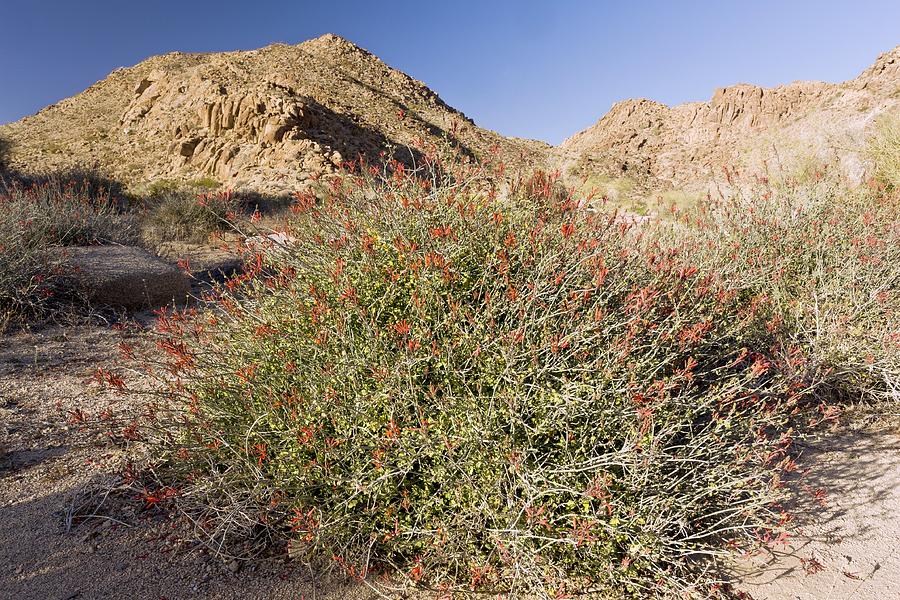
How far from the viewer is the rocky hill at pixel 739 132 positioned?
34.7 feet

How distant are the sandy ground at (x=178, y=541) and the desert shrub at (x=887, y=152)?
5.59 m

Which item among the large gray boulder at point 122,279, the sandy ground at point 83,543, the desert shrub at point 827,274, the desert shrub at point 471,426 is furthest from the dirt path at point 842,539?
the large gray boulder at point 122,279

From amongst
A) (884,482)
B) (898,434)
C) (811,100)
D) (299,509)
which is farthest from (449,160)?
(811,100)

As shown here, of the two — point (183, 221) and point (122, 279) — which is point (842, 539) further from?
point (183, 221)

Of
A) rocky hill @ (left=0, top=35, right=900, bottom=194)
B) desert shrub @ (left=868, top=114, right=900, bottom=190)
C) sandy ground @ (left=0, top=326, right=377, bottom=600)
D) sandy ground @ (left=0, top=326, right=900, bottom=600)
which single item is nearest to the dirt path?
sandy ground @ (left=0, top=326, right=900, bottom=600)

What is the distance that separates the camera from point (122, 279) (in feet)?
22.9

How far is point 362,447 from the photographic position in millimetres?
2590

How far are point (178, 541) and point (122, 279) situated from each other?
521 centimetres

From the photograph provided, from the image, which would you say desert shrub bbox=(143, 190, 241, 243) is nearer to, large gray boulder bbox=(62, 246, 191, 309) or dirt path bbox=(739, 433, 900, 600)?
large gray boulder bbox=(62, 246, 191, 309)

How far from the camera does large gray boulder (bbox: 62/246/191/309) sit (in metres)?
6.80

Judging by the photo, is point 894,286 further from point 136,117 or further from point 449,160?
point 136,117

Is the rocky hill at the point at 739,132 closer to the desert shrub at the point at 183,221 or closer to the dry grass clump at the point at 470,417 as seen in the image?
the desert shrub at the point at 183,221

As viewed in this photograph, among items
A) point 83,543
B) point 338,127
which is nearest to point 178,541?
point 83,543

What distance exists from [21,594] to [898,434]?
5644mm
